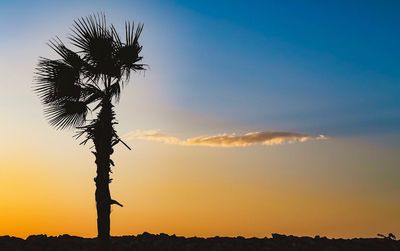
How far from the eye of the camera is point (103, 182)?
2866 centimetres

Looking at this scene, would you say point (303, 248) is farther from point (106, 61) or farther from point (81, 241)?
point (106, 61)

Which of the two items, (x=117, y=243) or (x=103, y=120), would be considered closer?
(x=103, y=120)

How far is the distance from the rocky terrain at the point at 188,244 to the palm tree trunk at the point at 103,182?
3828mm

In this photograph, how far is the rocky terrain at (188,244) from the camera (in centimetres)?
3250

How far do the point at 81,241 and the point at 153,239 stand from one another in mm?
3217

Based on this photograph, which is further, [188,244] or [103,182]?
[188,244]

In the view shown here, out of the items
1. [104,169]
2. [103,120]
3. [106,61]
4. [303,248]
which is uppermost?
[106,61]

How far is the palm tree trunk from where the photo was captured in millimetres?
28641

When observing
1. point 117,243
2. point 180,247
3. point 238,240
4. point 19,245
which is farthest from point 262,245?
point 19,245

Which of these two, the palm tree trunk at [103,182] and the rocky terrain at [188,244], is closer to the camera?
the palm tree trunk at [103,182]

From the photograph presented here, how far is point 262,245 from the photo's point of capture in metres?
32.9

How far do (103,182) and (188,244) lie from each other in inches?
235

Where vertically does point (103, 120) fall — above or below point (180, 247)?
above

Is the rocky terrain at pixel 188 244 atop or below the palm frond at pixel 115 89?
below
